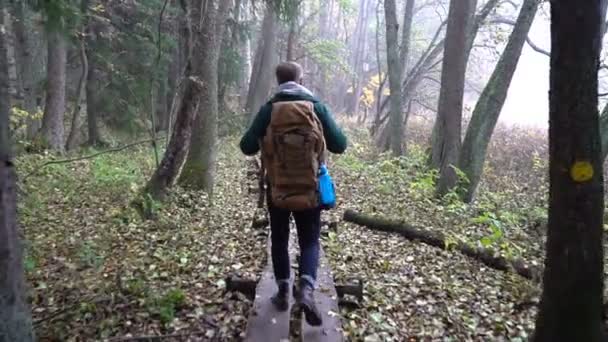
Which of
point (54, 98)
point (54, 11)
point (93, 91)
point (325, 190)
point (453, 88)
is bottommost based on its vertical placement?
point (325, 190)

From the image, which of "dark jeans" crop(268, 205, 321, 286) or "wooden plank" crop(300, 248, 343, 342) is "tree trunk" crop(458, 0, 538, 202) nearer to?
"wooden plank" crop(300, 248, 343, 342)

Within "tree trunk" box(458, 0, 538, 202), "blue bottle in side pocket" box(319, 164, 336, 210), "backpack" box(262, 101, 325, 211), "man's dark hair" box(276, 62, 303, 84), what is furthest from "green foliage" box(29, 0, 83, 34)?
"tree trunk" box(458, 0, 538, 202)

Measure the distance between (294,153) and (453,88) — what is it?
706cm

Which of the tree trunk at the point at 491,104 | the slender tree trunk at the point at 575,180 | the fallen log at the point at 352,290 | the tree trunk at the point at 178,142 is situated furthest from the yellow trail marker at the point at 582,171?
the tree trunk at the point at 491,104

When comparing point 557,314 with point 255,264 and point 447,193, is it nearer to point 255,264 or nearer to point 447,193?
point 255,264

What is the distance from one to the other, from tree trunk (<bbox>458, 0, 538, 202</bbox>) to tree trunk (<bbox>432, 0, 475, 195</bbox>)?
299mm

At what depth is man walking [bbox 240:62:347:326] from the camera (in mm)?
3641

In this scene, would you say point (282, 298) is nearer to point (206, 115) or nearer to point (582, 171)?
point (582, 171)

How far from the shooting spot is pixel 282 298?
4.16m

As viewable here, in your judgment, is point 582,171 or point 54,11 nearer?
point 582,171

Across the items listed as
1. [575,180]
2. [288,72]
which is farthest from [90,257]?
[575,180]

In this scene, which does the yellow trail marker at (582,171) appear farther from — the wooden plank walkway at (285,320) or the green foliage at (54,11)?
the green foliage at (54,11)

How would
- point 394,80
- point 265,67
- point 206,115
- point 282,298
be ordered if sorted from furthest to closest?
point 265,67
point 394,80
point 206,115
point 282,298

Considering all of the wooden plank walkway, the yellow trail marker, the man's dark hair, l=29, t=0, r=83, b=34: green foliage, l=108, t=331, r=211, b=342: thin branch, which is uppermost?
Result: l=29, t=0, r=83, b=34: green foliage
